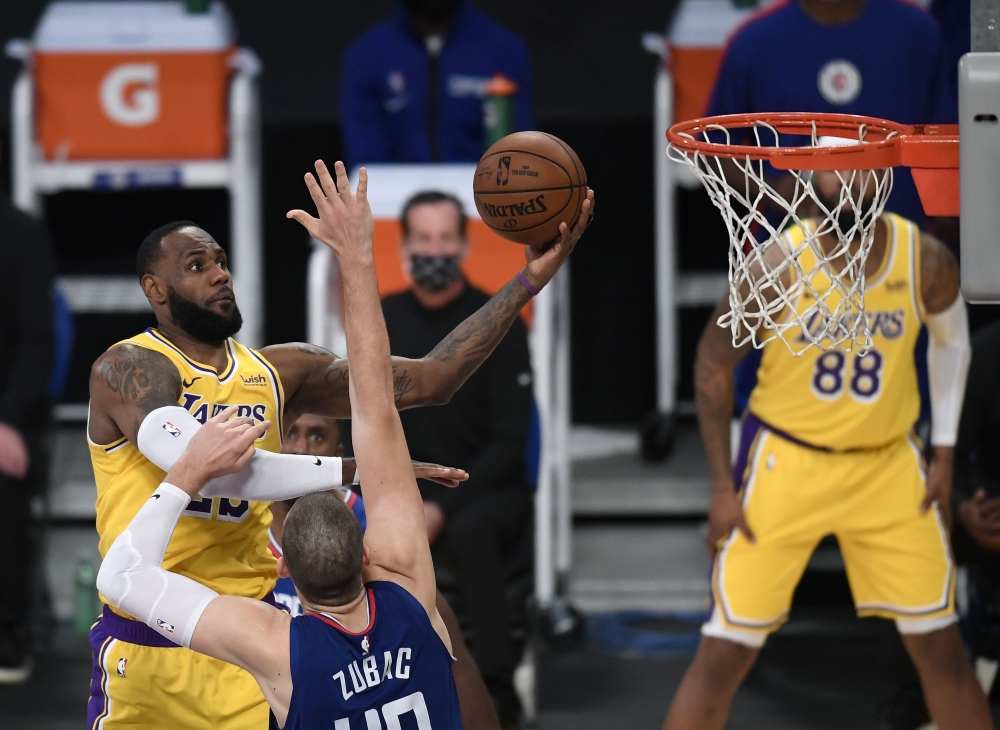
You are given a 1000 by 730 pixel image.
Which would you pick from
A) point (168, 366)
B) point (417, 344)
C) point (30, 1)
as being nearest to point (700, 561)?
point (417, 344)

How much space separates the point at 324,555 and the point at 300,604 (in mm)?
1068

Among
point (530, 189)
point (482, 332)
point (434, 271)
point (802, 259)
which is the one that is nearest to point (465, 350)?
point (482, 332)

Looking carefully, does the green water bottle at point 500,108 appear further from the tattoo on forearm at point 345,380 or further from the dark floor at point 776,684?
the tattoo on forearm at point 345,380

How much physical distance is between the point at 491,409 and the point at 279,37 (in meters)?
3.35

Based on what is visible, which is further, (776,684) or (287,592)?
(776,684)

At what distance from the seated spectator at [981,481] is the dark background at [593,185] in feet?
8.00

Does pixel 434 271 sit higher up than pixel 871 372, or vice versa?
pixel 434 271

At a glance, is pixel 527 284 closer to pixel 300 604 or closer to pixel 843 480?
pixel 300 604

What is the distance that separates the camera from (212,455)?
3.16 metres

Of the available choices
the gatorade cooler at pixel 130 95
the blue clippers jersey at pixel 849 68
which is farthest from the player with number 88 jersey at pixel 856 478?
the gatorade cooler at pixel 130 95

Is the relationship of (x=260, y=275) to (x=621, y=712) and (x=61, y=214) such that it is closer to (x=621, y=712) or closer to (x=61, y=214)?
(x=61, y=214)

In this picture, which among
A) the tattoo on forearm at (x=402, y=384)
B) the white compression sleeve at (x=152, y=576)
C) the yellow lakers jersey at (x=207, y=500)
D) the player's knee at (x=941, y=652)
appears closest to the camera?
the white compression sleeve at (x=152, y=576)

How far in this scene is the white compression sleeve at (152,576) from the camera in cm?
310

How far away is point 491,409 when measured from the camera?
5.61 metres
